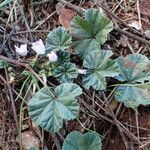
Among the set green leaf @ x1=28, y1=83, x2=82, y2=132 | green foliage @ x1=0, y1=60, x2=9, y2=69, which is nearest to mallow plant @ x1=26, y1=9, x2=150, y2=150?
green leaf @ x1=28, y1=83, x2=82, y2=132

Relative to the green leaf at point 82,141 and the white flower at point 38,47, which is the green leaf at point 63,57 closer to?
the white flower at point 38,47

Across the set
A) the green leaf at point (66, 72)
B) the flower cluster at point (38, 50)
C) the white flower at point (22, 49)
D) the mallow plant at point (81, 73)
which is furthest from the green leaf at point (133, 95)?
the white flower at point (22, 49)

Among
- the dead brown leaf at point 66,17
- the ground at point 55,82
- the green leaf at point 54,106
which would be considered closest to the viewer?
the green leaf at point 54,106

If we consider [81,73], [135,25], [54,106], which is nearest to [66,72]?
[81,73]

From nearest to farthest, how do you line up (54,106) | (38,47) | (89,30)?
(54,106)
(38,47)
(89,30)

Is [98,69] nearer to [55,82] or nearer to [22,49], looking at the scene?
[55,82]

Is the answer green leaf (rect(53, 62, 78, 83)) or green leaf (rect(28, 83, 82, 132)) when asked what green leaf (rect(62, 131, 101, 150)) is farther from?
green leaf (rect(53, 62, 78, 83))

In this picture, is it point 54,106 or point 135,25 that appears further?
point 135,25
